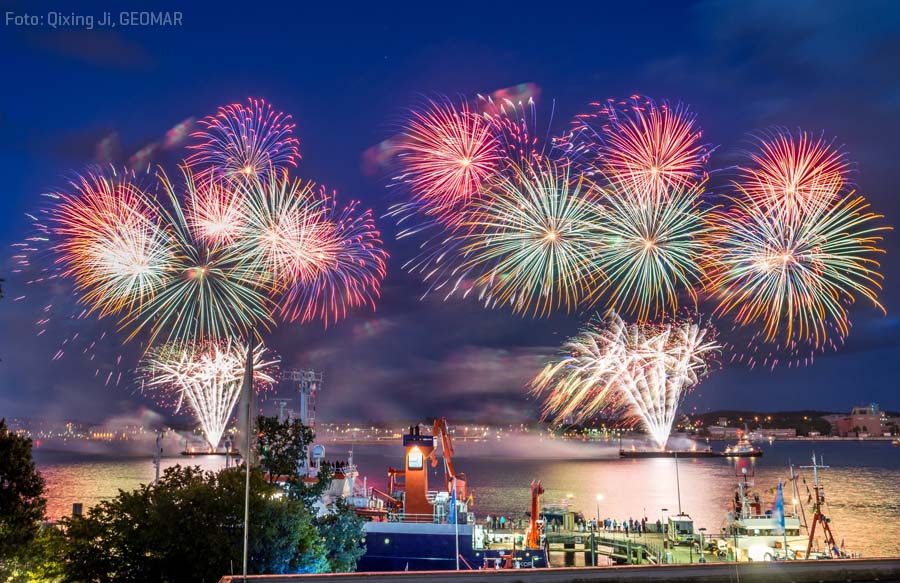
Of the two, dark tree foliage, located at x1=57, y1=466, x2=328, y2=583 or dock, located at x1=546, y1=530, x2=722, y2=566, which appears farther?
dock, located at x1=546, y1=530, x2=722, y2=566

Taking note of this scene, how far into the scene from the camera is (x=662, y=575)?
12.2 meters

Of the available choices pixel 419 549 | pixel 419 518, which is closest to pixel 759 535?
pixel 419 518

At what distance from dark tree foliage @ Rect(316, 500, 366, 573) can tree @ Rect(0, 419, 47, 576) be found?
8839mm

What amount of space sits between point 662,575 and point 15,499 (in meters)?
14.6

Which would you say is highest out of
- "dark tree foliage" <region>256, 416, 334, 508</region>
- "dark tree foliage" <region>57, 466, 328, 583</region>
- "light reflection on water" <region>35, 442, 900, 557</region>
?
"dark tree foliage" <region>256, 416, 334, 508</region>

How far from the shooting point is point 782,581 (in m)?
12.2

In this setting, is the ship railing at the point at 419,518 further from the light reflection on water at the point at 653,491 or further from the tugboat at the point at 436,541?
the light reflection on water at the point at 653,491

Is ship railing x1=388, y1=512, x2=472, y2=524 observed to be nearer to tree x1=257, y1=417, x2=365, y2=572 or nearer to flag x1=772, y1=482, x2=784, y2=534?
tree x1=257, y1=417, x2=365, y2=572

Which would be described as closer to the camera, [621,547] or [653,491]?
[621,547]

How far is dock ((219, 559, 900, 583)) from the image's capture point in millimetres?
11828

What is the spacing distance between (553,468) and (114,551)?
522 feet

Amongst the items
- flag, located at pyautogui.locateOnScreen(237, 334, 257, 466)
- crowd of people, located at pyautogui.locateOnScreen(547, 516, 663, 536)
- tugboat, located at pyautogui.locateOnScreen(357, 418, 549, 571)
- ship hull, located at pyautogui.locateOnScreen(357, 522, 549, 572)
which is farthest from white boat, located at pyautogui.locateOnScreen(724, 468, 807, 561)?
flag, located at pyautogui.locateOnScreen(237, 334, 257, 466)

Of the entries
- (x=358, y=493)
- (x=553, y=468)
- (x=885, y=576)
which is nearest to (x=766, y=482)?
(x=553, y=468)

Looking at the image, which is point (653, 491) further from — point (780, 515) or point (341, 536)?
point (341, 536)
